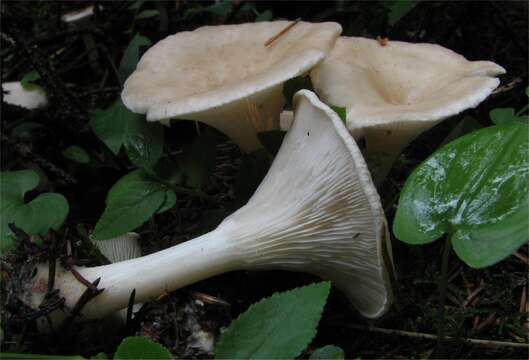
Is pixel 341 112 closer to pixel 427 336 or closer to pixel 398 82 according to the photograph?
pixel 398 82

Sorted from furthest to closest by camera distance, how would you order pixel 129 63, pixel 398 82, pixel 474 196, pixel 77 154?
1. pixel 77 154
2. pixel 129 63
3. pixel 398 82
4. pixel 474 196

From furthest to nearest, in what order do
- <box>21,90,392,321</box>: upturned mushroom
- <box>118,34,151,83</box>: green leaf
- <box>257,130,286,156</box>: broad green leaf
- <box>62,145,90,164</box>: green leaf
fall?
1. <box>62,145,90,164</box>: green leaf
2. <box>118,34,151,83</box>: green leaf
3. <box>257,130,286,156</box>: broad green leaf
4. <box>21,90,392,321</box>: upturned mushroom

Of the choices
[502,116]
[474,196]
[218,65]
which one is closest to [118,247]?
[218,65]

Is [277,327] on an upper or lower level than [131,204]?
upper

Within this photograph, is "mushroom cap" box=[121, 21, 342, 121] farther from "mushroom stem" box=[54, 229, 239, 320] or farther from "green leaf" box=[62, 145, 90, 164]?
"green leaf" box=[62, 145, 90, 164]

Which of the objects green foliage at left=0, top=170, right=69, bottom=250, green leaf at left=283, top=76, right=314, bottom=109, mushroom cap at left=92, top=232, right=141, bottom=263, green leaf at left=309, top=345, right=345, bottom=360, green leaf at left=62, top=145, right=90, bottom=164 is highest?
green leaf at left=283, top=76, right=314, bottom=109

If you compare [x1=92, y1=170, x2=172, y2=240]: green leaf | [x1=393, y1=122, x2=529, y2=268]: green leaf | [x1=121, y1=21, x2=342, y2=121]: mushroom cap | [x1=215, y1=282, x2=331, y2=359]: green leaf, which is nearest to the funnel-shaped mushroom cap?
[x1=121, y1=21, x2=342, y2=121]: mushroom cap
